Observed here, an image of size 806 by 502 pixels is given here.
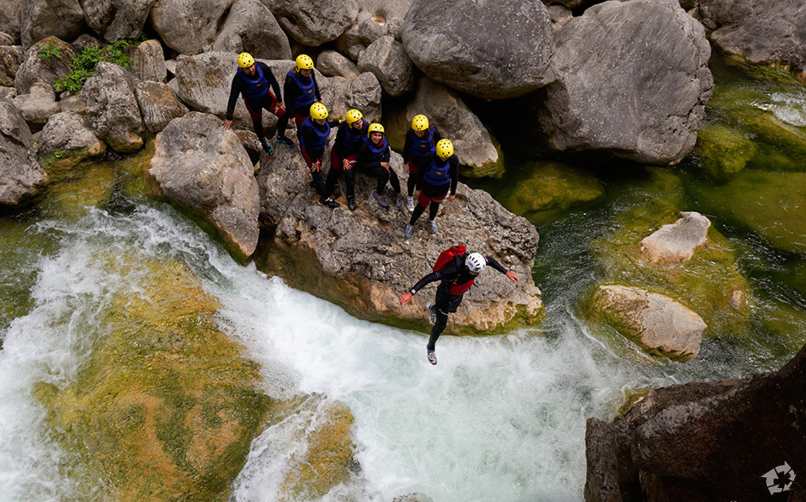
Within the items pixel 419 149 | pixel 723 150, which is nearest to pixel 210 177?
pixel 419 149

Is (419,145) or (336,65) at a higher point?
(419,145)

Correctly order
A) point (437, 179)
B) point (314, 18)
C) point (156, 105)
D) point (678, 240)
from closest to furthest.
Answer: point (437, 179) → point (156, 105) → point (678, 240) → point (314, 18)

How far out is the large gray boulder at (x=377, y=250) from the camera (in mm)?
10242

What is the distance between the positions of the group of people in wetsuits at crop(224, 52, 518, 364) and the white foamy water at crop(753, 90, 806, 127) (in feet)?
41.9

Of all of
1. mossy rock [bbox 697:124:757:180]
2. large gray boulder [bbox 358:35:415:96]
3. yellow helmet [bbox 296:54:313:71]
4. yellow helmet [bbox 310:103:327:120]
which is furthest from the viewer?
mossy rock [bbox 697:124:757:180]

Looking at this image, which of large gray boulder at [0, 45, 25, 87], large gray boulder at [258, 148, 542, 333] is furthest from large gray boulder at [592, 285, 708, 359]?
large gray boulder at [0, 45, 25, 87]

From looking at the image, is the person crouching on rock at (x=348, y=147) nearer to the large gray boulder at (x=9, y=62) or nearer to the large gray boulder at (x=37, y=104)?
the large gray boulder at (x=37, y=104)

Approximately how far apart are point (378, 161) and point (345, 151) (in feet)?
2.15

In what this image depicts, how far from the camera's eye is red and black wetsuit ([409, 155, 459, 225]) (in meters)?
9.57

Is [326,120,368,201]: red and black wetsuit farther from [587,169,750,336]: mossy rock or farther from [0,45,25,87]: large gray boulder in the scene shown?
[0,45,25,87]: large gray boulder

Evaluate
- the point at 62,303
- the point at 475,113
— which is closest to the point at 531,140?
the point at 475,113

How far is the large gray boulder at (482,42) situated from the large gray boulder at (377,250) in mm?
3062

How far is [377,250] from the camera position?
1045 cm

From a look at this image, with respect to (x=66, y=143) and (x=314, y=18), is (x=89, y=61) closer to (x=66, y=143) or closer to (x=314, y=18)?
(x=66, y=143)
